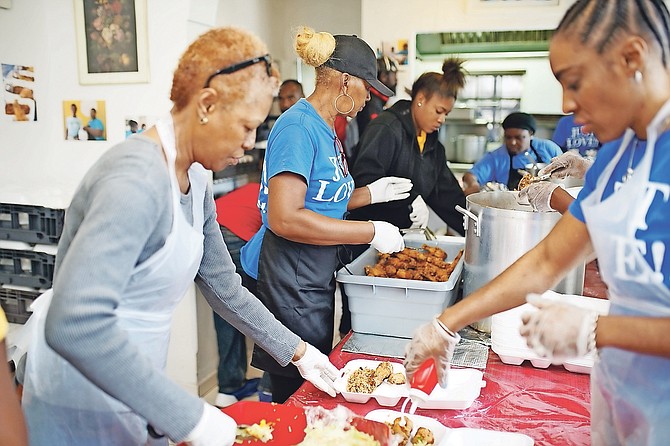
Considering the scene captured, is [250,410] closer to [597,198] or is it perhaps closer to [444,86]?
[597,198]

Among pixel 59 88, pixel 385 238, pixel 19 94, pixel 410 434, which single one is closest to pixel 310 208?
pixel 385 238

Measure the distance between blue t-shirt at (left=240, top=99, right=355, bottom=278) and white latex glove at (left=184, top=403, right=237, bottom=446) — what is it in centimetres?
91

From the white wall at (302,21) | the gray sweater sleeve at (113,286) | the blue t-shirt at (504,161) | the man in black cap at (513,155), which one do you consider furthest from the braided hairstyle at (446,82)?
the white wall at (302,21)

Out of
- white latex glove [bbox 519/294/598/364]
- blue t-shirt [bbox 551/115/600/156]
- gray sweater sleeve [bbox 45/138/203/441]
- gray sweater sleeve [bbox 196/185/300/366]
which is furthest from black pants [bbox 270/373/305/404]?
blue t-shirt [bbox 551/115/600/156]

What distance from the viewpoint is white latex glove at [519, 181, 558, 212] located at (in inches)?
76.4

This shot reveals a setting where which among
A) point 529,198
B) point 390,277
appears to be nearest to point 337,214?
point 390,277

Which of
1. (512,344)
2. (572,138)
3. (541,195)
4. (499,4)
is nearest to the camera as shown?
(512,344)

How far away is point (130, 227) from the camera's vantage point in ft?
3.07

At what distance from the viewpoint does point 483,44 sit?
478 centimetres

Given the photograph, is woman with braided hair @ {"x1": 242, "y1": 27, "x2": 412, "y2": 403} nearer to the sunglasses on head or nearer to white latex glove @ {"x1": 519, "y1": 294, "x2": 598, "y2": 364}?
the sunglasses on head

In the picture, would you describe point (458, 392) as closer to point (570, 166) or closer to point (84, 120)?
point (570, 166)

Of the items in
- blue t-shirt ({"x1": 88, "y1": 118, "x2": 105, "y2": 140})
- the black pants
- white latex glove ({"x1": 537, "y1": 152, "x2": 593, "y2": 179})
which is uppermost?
blue t-shirt ({"x1": 88, "y1": 118, "x2": 105, "y2": 140})

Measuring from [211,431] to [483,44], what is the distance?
437 cm

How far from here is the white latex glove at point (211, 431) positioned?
1.02 meters
